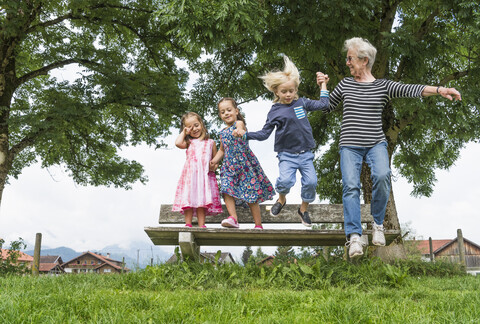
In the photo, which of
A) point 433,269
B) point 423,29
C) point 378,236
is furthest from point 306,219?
point 423,29

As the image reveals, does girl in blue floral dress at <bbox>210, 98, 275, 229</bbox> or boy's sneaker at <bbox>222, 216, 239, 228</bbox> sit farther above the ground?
girl in blue floral dress at <bbox>210, 98, 275, 229</bbox>

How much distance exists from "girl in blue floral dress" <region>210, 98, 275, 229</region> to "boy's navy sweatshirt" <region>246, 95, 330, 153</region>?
49 centimetres

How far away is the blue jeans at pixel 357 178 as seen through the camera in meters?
4.73

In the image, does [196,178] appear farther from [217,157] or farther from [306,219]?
[306,219]

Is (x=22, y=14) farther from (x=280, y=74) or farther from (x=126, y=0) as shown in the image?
(x=280, y=74)

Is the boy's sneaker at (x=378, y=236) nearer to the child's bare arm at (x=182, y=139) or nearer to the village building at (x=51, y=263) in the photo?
the child's bare arm at (x=182, y=139)

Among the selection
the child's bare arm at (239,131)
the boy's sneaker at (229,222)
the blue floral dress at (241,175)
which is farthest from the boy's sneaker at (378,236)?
the child's bare arm at (239,131)

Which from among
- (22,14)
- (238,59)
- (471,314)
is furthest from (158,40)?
(471,314)

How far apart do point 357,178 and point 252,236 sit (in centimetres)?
153

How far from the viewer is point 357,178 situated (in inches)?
188

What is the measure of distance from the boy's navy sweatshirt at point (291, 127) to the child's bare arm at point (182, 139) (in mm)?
1127

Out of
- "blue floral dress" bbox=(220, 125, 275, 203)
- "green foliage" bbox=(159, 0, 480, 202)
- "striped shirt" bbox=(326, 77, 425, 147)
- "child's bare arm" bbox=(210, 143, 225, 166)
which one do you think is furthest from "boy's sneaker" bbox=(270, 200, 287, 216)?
"green foliage" bbox=(159, 0, 480, 202)

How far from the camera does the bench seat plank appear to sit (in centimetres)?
515

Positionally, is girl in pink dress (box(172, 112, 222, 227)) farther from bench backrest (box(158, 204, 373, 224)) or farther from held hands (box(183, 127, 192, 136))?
bench backrest (box(158, 204, 373, 224))
